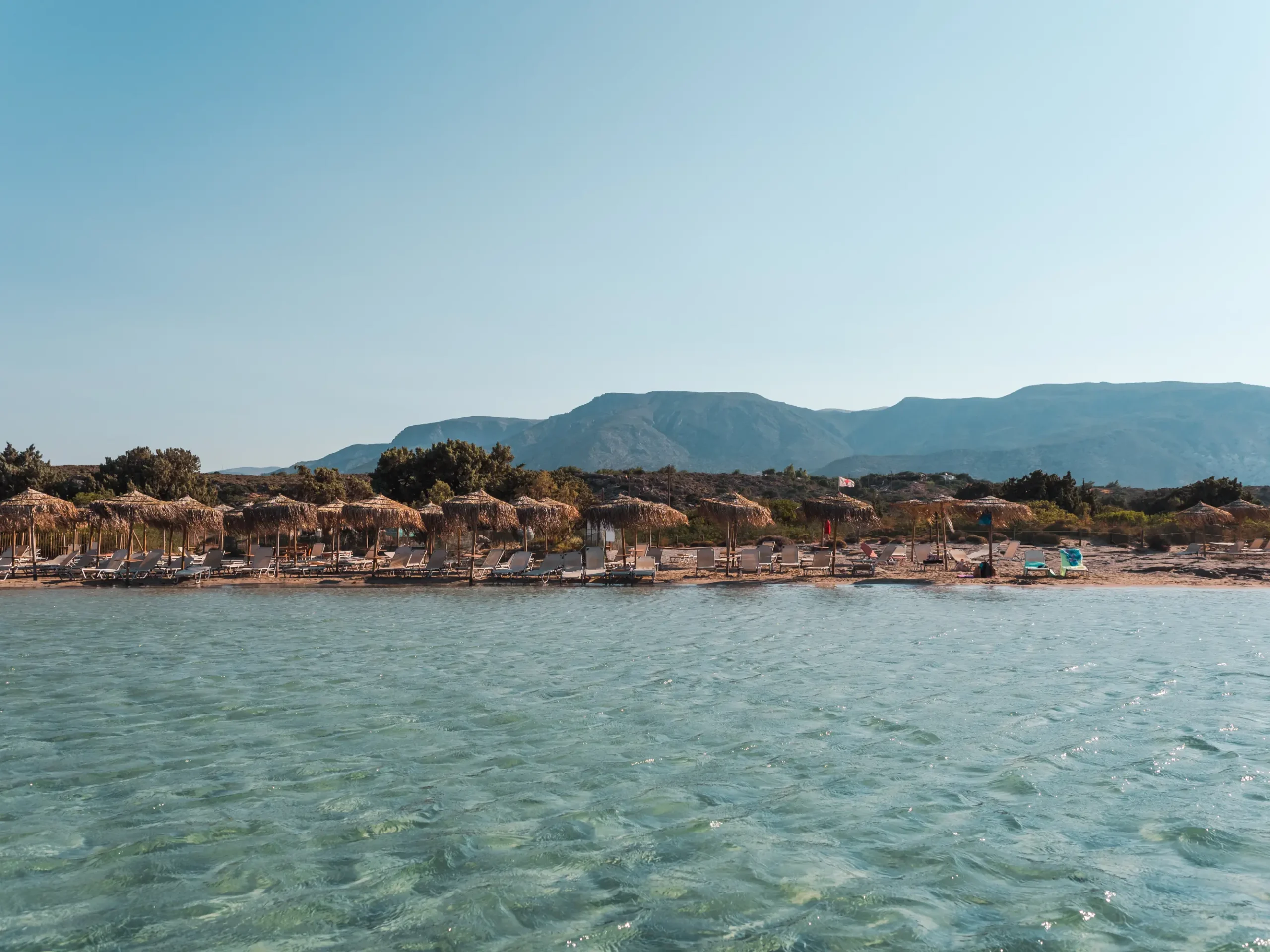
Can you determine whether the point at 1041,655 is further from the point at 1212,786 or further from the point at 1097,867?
the point at 1097,867

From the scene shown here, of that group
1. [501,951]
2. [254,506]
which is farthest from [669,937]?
[254,506]

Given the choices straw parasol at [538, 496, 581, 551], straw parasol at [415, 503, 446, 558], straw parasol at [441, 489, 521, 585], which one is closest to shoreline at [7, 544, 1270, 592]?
straw parasol at [441, 489, 521, 585]

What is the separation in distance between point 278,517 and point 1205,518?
2309cm

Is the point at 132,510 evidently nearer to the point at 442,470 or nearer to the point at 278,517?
the point at 278,517

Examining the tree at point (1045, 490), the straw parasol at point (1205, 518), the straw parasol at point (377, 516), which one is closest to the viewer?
the straw parasol at point (377, 516)

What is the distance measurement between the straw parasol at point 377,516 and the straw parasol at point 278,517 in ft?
2.74

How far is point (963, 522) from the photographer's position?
95.9 feet

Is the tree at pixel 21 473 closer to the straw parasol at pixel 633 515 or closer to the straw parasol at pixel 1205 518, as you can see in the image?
the straw parasol at pixel 633 515

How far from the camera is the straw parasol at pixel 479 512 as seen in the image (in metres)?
19.0

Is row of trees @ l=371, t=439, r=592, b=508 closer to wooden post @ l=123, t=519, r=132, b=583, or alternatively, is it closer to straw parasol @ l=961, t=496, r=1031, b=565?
wooden post @ l=123, t=519, r=132, b=583

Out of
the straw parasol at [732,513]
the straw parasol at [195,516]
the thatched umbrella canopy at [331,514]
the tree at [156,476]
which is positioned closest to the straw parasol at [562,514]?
the straw parasol at [732,513]

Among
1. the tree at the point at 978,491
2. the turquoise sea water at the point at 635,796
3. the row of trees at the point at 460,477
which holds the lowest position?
the turquoise sea water at the point at 635,796

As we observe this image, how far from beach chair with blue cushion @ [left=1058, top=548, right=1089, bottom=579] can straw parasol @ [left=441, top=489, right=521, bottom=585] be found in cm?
1166

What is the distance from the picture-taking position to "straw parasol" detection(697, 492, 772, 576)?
18.8 metres
